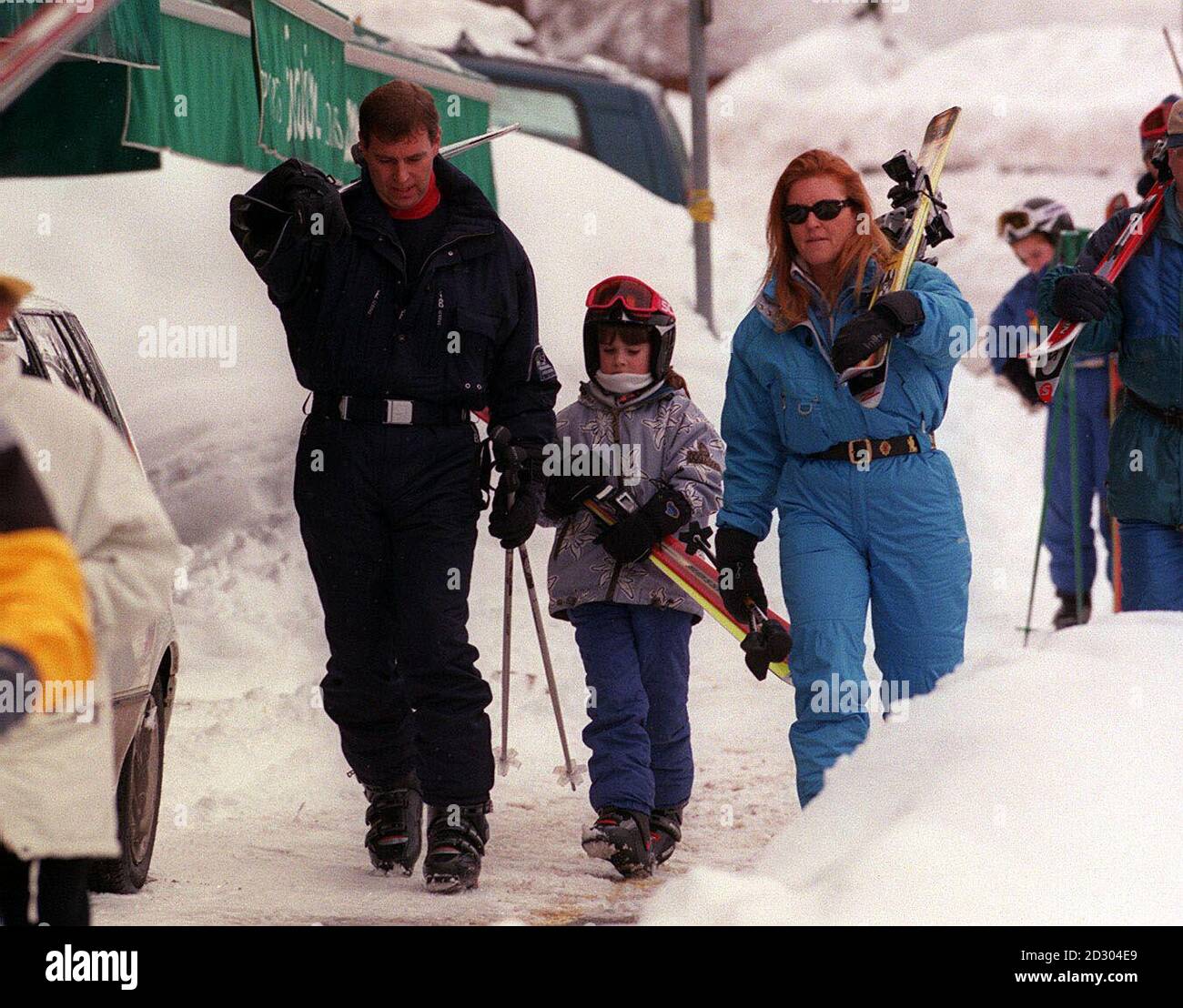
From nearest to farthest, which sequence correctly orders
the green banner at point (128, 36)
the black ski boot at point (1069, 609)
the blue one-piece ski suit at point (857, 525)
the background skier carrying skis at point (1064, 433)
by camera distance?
the blue one-piece ski suit at point (857, 525) < the green banner at point (128, 36) < the background skier carrying skis at point (1064, 433) < the black ski boot at point (1069, 609)

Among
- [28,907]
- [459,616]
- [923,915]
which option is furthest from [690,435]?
[28,907]

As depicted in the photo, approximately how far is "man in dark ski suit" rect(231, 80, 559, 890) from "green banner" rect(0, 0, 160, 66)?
1350 mm

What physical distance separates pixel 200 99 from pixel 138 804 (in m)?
3.31

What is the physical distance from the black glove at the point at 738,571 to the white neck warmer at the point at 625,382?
36.6 inches

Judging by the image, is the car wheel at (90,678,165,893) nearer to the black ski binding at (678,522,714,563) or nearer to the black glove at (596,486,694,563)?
the black glove at (596,486,694,563)

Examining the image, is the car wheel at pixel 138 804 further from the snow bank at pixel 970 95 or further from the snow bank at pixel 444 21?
the snow bank at pixel 970 95

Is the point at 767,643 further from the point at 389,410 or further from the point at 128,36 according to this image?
the point at 128,36

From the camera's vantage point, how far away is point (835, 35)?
2975cm

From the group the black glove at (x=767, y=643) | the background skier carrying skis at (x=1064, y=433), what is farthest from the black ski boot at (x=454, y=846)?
the background skier carrying skis at (x=1064, y=433)

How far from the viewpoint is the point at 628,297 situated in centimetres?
664

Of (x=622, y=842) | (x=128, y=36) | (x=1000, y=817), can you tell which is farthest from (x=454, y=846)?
(x=128, y=36)

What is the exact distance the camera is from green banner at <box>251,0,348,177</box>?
26.0 feet

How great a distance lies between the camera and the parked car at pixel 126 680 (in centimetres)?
543
